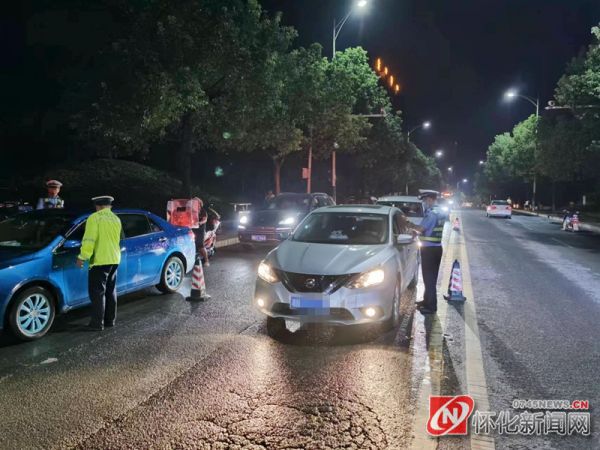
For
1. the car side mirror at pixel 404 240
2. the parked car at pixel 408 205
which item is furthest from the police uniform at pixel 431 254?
the parked car at pixel 408 205

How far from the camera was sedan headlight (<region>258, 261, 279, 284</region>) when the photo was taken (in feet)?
20.8

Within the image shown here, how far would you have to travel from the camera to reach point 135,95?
16359 millimetres

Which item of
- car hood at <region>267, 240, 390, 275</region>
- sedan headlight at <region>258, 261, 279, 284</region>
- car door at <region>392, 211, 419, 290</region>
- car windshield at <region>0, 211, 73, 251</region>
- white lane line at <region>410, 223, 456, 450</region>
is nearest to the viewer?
white lane line at <region>410, 223, 456, 450</region>

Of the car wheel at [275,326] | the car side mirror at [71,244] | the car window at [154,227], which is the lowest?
the car wheel at [275,326]

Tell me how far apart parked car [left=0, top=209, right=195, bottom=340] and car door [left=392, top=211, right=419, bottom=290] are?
12.4ft

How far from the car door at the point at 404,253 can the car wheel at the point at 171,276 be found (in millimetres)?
3849

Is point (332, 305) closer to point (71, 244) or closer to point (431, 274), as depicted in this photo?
point (431, 274)

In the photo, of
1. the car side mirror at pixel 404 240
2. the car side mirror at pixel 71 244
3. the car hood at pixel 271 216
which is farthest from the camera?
the car hood at pixel 271 216

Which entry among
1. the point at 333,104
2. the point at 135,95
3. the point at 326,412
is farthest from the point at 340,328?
the point at 333,104

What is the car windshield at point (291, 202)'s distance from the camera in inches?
685

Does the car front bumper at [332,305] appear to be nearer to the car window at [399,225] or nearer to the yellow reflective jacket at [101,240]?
the car window at [399,225]

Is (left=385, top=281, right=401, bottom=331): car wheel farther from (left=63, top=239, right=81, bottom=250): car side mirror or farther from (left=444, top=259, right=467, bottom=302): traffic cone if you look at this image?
(left=63, top=239, right=81, bottom=250): car side mirror

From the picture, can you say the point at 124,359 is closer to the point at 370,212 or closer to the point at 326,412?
the point at 326,412

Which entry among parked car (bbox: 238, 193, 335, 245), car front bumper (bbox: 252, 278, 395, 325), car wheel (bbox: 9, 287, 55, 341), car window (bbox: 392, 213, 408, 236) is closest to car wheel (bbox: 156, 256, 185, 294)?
car wheel (bbox: 9, 287, 55, 341)
